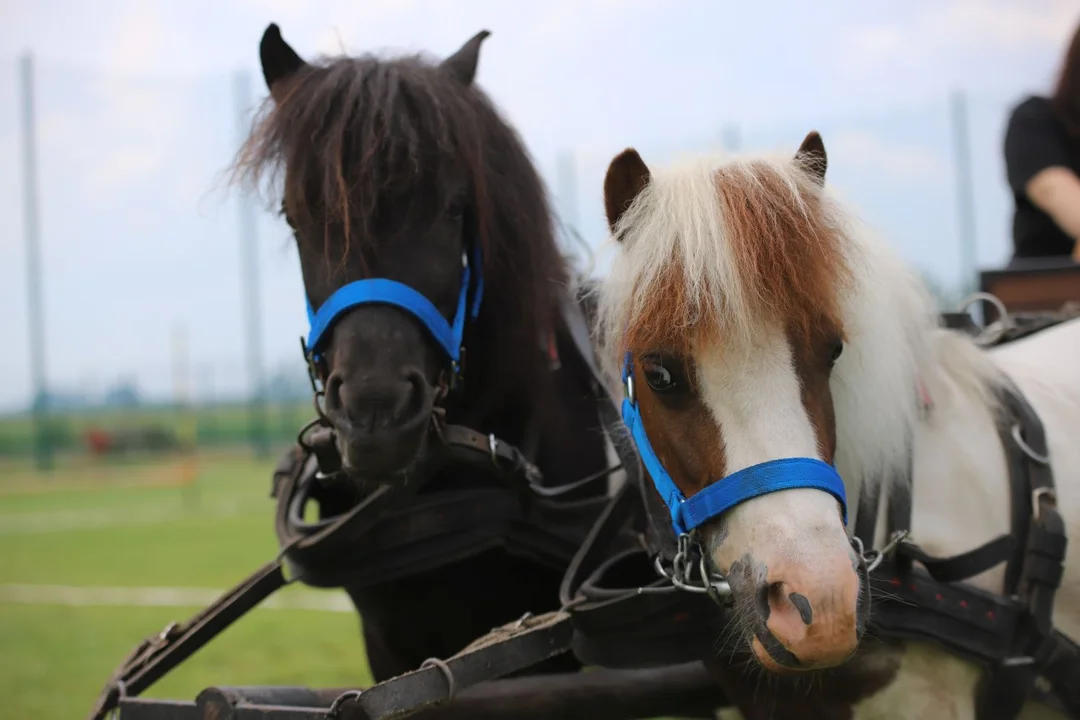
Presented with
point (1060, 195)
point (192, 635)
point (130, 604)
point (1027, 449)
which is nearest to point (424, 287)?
point (192, 635)

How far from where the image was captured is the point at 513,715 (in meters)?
1.99

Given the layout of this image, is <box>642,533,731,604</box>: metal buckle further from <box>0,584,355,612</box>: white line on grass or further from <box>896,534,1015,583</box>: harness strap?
<box>0,584,355,612</box>: white line on grass

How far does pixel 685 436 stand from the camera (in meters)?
1.54

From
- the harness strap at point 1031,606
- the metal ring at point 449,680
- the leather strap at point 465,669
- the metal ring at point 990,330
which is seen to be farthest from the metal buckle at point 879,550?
the metal ring at point 990,330

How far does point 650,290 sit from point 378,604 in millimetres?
1218

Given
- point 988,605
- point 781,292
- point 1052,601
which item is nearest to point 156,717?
point 781,292

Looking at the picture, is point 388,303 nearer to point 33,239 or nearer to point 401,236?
point 401,236

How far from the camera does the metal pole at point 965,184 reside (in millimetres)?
12195

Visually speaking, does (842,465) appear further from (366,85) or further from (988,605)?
(366,85)

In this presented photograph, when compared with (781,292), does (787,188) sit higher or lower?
higher

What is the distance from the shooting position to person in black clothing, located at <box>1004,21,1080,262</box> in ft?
9.63

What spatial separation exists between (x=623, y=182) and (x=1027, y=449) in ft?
3.15

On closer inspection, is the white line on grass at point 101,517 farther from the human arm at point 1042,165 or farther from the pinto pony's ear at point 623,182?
the pinto pony's ear at point 623,182

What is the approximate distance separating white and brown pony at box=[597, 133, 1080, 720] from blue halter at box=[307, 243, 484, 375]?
399 millimetres
